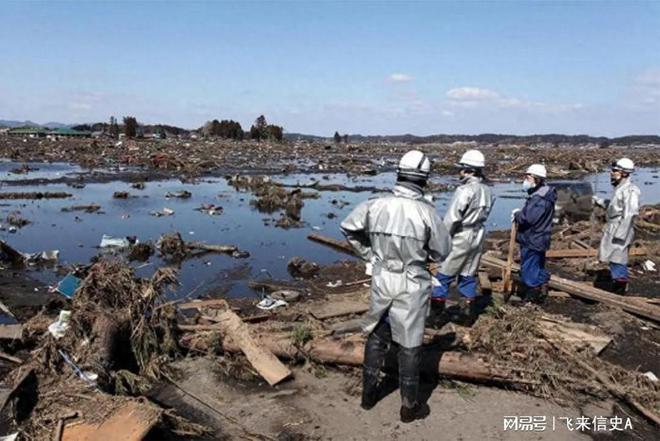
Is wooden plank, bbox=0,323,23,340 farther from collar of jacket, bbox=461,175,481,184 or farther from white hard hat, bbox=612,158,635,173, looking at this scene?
white hard hat, bbox=612,158,635,173

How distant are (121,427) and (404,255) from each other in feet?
8.10

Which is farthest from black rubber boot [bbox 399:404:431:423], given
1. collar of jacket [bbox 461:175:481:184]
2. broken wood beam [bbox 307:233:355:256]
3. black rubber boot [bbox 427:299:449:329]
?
broken wood beam [bbox 307:233:355:256]

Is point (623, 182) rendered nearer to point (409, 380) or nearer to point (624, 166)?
point (624, 166)

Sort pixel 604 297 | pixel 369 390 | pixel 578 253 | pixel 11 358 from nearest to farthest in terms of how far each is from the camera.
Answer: pixel 369 390 → pixel 11 358 → pixel 604 297 → pixel 578 253

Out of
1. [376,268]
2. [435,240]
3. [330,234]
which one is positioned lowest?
[330,234]

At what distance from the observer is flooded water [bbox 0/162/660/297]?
10.0 m

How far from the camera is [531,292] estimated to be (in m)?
7.30

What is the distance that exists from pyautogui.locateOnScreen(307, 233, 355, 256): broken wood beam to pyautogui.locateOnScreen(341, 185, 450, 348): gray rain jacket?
752 centimetres

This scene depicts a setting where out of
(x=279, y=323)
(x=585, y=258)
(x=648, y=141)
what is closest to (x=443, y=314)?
(x=279, y=323)

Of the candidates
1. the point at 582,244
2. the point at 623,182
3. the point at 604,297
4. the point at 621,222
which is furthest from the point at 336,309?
the point at 582,244

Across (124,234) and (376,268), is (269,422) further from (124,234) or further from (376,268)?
(124,234)

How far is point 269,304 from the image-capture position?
7656mm

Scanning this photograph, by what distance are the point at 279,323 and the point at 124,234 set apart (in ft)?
26.7

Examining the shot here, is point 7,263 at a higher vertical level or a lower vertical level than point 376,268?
lower
